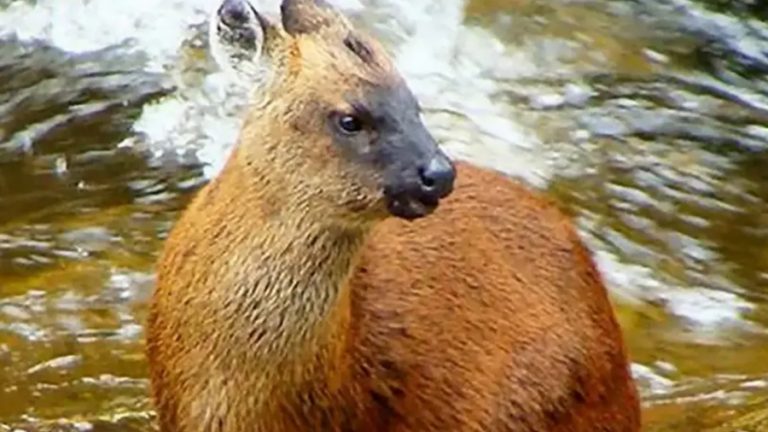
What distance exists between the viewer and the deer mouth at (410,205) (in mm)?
4871

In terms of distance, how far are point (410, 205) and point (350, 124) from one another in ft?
0.84

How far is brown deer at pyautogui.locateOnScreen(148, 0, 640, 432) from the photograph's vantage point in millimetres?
4992

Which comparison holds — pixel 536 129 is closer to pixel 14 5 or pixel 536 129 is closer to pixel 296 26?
pixel 14 5

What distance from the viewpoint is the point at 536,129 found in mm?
10398

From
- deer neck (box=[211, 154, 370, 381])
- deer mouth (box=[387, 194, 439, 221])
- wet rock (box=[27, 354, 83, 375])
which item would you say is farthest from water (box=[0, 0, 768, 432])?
deer mouth (box=[387, 194, 439, 221])

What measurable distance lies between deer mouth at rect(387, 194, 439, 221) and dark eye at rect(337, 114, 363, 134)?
192 mm

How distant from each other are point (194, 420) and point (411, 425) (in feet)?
1.90

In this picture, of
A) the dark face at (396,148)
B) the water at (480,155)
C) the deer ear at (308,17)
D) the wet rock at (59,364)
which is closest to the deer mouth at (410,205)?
the dark face at (396,148)

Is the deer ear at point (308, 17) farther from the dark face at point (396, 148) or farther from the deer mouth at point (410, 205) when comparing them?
the deer mouth at point (410, 205)

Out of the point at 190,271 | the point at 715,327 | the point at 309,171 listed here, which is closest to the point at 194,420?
the point at 190,271

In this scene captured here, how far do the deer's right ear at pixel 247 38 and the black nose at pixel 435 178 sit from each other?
1.84ft

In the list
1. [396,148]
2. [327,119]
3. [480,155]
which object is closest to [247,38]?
[327,119]

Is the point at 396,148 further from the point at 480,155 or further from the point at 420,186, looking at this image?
the point at 480,155

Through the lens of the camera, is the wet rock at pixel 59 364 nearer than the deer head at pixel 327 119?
No
